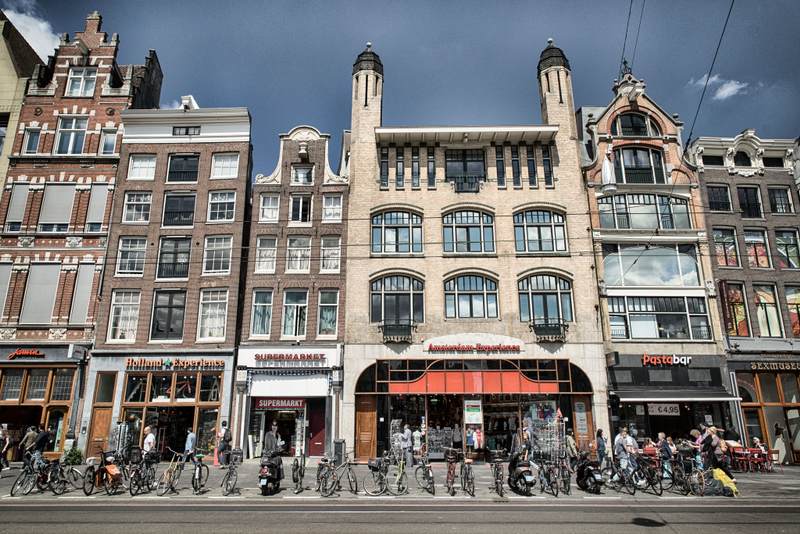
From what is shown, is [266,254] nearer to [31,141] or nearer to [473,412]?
[473,412]

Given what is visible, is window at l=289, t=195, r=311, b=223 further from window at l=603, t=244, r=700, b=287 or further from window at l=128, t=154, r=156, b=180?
window at l=603, t=244, r=700, b=287

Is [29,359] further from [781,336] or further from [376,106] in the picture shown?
[781,336]

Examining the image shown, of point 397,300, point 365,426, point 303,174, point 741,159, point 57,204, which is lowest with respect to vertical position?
point 365,426

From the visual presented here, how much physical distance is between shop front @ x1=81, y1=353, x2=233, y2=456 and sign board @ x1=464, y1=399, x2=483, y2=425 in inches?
451

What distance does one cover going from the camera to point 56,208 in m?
27.8

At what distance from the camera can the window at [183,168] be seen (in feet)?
93.8

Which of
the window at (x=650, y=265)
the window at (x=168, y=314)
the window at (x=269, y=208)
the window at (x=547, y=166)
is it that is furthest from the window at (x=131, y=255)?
the window at (x=650, y=265)

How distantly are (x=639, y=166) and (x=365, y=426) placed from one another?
20239 millimetres

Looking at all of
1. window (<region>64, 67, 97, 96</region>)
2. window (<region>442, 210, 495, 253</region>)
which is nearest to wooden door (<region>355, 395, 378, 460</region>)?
window (<region>442, 210, 495, 253</region>)

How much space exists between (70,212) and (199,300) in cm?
882

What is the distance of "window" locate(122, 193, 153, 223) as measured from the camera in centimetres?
2775

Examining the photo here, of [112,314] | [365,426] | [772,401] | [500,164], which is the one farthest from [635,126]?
[112,314]

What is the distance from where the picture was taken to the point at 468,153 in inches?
1141

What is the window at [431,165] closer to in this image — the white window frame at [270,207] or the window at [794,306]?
the white window frame at [270,207]
